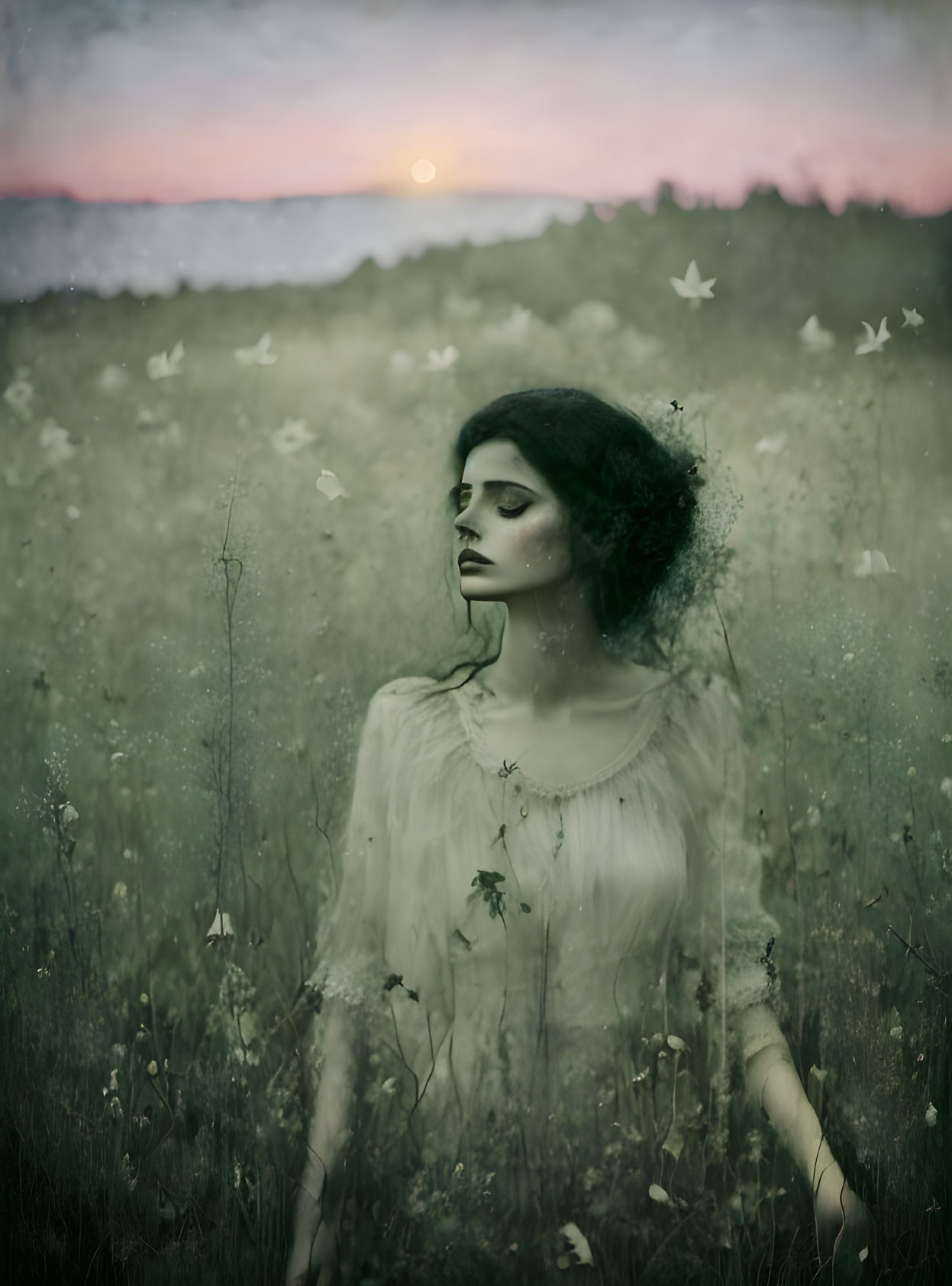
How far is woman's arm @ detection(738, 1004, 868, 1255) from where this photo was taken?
2.21m

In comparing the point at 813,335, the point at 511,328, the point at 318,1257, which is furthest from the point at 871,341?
the point at 318,1257

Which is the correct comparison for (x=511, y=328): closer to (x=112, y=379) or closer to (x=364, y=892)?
(x=112, y=379)

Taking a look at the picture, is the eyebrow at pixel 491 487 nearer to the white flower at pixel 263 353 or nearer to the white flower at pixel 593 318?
the white flower at pixel 593 318

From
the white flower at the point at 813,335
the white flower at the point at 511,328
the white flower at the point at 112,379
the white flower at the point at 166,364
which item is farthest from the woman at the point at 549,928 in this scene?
the white flower at the point at 112,379

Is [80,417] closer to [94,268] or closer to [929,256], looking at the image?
[94,268]

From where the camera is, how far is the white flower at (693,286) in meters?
2.28

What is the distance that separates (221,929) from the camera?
228 centimetres

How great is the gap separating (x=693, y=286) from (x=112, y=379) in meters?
1.19

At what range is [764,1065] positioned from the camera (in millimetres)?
2213

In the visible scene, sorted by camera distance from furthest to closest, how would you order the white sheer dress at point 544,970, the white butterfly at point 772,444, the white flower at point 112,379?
the white flower at point 112,379
the white butterfly at point 772,444
the white sheer dress at point 544,970

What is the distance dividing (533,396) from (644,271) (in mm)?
347

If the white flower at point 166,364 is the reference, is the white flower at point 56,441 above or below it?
below

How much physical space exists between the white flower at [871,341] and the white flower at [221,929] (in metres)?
1.68

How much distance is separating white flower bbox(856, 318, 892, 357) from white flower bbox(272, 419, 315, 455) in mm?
1106
